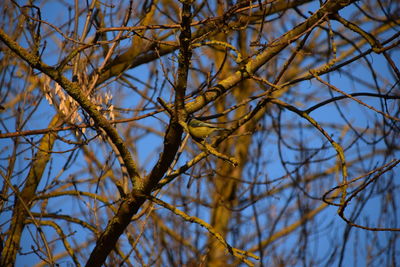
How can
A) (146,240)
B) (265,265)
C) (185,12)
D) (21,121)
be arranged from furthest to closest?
(265,265) < (146,240) < (21,121) < (185,12)

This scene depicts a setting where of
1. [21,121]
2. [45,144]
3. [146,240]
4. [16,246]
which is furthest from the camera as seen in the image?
[146,240]

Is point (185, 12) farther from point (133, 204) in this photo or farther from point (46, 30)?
point (46, 30)

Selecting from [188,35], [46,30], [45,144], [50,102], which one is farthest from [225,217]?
[188,35]

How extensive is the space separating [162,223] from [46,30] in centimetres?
261

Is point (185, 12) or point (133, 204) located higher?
point (185, 12)

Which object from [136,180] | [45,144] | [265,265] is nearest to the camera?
[136,180]

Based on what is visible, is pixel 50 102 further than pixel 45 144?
No

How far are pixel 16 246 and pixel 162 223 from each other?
215cm

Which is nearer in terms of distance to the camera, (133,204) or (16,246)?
(133,204)

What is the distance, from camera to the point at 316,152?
412 cm

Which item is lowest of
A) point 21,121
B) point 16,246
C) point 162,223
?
point 16,246

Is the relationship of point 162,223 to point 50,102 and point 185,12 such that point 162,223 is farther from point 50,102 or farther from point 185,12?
point 185,12

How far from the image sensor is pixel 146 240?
3.97 metres

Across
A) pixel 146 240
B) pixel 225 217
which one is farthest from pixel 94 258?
pixel 225 217
